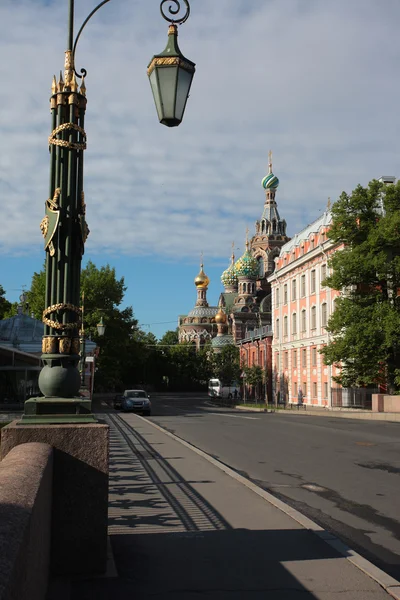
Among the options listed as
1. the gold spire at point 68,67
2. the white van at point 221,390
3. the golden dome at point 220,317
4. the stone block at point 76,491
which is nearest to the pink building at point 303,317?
the white van at point 221,390

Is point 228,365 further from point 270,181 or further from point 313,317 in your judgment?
point 270,181

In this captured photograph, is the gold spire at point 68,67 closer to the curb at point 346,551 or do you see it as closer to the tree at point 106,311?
the curb at point 346,551

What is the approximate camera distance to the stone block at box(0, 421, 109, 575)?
4.97m

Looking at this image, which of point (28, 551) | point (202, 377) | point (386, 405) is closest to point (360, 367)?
point (386, 405)

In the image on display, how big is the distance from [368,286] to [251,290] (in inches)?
2525

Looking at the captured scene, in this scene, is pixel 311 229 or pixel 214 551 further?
pixel 311 229

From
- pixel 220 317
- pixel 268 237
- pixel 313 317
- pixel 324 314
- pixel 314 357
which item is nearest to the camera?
pixel 324 314

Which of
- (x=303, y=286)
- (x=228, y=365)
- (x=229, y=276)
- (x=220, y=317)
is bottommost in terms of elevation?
(x=228, y=365)

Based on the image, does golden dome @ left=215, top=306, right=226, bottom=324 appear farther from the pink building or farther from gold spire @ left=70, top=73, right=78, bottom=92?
gold spire @ left=70, top=73, right=78, bottom=92

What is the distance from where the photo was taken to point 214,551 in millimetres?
6184

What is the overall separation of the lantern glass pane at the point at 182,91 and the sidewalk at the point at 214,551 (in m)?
4.03

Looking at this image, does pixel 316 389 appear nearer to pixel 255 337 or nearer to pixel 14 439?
pixel 255 337

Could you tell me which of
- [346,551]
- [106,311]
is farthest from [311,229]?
[346,551]

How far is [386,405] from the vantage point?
119 feet
